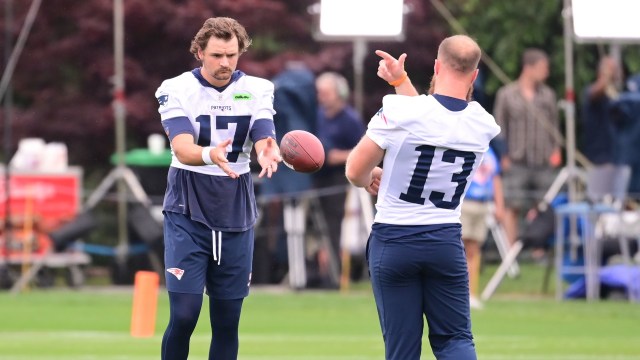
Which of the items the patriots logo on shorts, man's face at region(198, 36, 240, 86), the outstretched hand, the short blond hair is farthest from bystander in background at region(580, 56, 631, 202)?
the short blond hair

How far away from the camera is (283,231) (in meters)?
17.8

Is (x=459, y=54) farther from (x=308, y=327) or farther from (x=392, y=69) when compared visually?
(x=308, y=327)

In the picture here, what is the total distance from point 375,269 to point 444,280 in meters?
0.32

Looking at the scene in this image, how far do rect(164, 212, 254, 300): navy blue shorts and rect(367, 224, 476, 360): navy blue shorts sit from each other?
123 centimetres

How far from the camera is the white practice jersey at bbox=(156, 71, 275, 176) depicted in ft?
27.8

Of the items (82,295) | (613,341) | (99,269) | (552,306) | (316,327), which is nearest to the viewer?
(613,341)

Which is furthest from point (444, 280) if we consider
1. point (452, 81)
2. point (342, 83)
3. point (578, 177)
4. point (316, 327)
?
point (578, 177)

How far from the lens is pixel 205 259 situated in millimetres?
8562

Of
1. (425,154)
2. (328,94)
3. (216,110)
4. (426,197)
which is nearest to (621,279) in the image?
(328,94)

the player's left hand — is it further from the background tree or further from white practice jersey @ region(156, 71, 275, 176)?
the background tree

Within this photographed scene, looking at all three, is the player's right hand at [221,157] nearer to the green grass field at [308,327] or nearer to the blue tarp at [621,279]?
the green grass field at [308,327]

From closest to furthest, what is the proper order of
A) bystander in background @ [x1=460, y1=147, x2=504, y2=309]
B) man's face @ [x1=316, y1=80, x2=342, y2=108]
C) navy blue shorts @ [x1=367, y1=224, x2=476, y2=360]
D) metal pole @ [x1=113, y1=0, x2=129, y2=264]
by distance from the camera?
navy blue shorts @ [x1=367, y1=224, x2=476, y2=360] → bystander in background @ [x1=460, y1=147, x2=504, y2=309] → man's face @ [x1=316, y1=80, x2=342, y2=108] → metal pole @ [x1=113, y1=0, x2=129, y2=264]

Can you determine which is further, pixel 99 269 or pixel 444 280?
pixel 99 269

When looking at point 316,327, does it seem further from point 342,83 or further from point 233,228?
point 233,228
